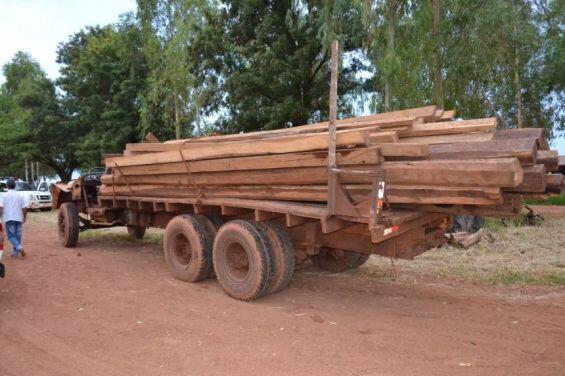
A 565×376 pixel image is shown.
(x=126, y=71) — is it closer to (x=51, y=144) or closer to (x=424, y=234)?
(x=51, y=144)

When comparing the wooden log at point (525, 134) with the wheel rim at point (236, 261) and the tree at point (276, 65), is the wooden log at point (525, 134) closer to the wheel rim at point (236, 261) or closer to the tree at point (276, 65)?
the wheel rim at point (236, 261)

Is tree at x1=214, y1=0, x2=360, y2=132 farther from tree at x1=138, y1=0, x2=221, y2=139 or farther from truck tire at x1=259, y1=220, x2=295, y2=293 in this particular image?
truck tire at x1=259, y1=220, x2=295, y2=293

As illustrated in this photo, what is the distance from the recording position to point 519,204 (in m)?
5.40

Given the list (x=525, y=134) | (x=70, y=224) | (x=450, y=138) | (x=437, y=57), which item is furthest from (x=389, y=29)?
(x=525, y=134)

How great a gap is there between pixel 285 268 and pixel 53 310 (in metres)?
2.82

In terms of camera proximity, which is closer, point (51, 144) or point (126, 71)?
point (126, 71)

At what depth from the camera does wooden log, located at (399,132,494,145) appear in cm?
489

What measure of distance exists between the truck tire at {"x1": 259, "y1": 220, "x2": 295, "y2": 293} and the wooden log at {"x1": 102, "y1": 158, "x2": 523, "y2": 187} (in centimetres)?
61

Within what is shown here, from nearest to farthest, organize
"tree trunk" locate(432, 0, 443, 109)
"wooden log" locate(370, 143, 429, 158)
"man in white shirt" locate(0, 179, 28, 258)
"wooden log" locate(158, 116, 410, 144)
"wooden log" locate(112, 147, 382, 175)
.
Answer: "wooden log" locate(370, 143, 429, 158) < "wooden log" locate(112, 147, 382, 175) < "wooden log" locate(158, 116, 410, 144) < "man in white shirt" locate(0, 179, 28, 258) < "tree trunk" locate(432, 0, 443, 109)

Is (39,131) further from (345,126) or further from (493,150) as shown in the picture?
(493,150)

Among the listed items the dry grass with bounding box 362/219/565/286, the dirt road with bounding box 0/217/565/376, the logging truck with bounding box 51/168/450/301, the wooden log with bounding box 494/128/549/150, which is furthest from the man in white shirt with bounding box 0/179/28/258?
the wooden log with bounding box 494/128/549/150

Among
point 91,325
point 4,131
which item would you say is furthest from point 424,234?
point 4,131

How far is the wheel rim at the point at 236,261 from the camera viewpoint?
639 cm

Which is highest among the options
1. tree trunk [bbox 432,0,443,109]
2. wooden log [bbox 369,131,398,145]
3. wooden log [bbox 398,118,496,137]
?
tree trunk [bbox 432,0,443,109]
